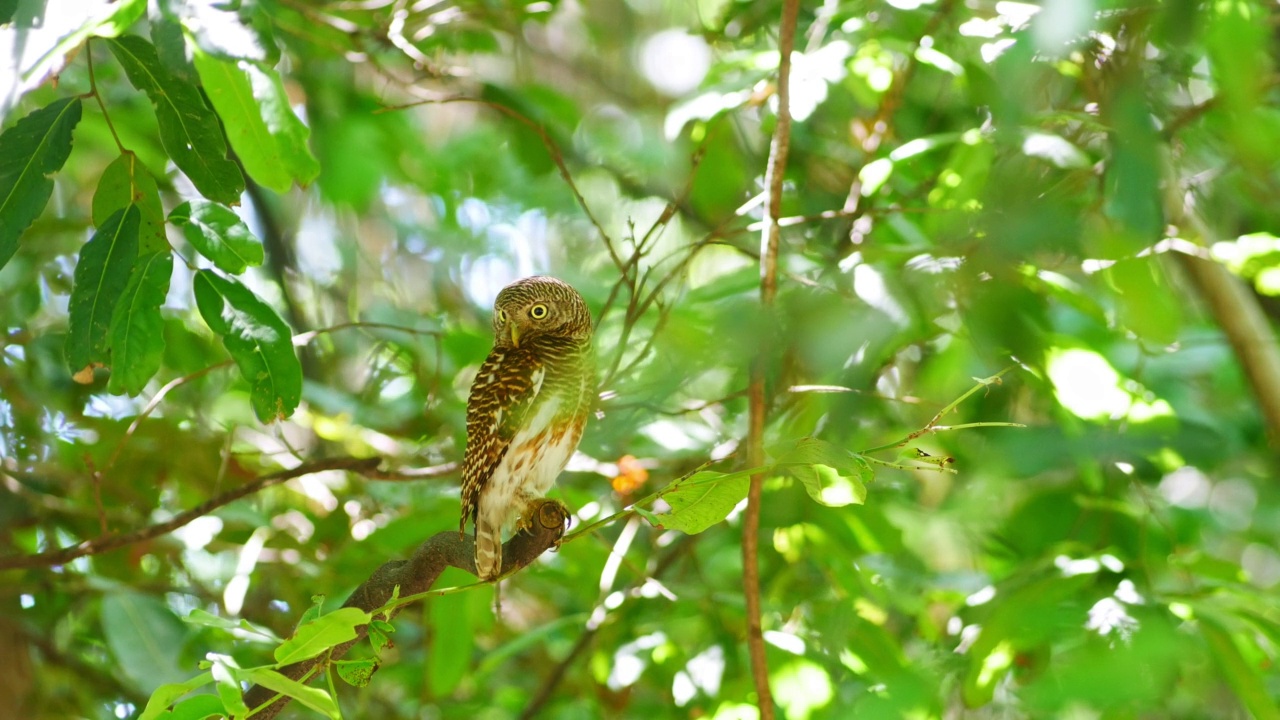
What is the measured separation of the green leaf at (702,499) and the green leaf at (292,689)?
0.46 m

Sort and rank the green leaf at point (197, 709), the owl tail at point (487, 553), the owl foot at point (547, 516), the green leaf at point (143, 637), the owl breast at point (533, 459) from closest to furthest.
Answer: the green leaf at point (197, 709)
the owl tail at point (487, 553)
the owl foot at point (547, 516)
the owl breast at point (533, 459)
the green leaf at point (143, 637)

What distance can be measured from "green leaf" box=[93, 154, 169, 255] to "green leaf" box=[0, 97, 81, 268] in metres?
0.09

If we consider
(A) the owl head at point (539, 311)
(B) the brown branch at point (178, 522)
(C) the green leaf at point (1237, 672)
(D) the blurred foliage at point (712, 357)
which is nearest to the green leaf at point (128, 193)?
(D) the blurred foliage at point (712, 357)

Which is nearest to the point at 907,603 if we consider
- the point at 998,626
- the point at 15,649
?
the point at 998,626

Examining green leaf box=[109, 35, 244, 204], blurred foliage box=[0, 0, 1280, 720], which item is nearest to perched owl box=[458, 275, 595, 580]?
blurred foliage box=[0, 0, 1280, 720]

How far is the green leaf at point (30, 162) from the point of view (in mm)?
1638

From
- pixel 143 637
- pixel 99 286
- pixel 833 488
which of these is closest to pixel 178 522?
pixel 143 637

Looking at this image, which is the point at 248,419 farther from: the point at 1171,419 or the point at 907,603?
the point at 1171,419

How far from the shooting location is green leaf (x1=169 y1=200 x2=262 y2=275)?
166 centimetres

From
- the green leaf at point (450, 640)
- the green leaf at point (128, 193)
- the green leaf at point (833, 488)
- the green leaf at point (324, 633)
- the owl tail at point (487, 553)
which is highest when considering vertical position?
the green leaf at point (128, 193)

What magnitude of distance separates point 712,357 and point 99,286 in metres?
0.94

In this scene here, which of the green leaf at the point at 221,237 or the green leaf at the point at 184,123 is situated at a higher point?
the green leaf at the point at 184,123

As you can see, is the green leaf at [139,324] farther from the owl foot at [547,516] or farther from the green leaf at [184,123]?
the owl foot at [547,516]

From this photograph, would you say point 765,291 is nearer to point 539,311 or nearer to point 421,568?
point 539,311
